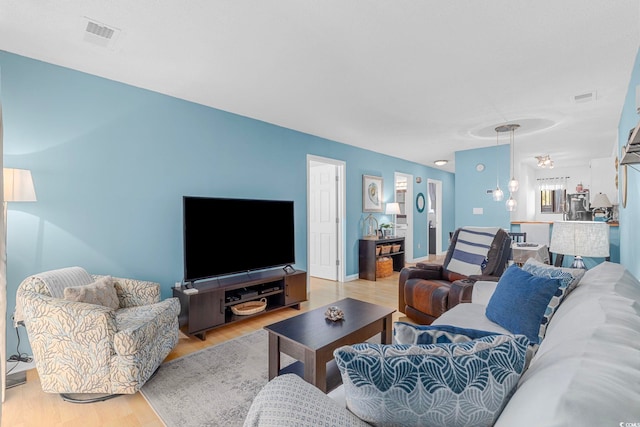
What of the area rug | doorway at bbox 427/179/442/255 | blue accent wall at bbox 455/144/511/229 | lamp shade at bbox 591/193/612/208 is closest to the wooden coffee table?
the area rug

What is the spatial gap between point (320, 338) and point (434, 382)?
129 centimetres

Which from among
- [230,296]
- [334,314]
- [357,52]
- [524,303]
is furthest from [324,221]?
[524,303]

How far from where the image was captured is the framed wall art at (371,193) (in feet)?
18.8


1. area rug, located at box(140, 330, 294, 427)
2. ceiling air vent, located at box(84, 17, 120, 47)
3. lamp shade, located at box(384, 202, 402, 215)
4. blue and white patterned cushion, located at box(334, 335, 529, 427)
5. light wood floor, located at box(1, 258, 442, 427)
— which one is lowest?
light wood floor, located at box(1, 258, 442, 427)

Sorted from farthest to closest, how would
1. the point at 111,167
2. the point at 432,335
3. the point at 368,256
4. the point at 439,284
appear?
the point at 368,256 → the point at 439,284 → the point at 111,167 → the point at 432,335

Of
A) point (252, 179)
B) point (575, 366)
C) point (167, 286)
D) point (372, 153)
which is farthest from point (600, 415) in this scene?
point (372, 153)

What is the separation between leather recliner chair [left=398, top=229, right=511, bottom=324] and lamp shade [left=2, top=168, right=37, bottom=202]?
332 cm

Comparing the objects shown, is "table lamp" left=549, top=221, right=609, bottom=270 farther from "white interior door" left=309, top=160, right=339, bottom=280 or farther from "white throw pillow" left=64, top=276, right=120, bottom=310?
"white throw pillow" left=64, top=276, right=120, bottom=310

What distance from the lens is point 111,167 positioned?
2852 mm

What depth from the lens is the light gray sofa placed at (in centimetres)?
53

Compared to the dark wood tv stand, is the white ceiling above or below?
above

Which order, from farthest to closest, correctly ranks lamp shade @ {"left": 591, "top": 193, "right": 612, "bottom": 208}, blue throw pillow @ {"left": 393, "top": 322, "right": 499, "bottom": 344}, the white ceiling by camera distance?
lamp shade @ {"left": 591, "top": 193, "right": 612, "bottom": 208} → the white ceiling → blue throw pillow @ {"left": 393, "top": 322, "right": 499, "bottom": 344}

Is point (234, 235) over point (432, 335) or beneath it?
over

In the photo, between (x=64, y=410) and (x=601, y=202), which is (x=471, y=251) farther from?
(x=64, y=410)
